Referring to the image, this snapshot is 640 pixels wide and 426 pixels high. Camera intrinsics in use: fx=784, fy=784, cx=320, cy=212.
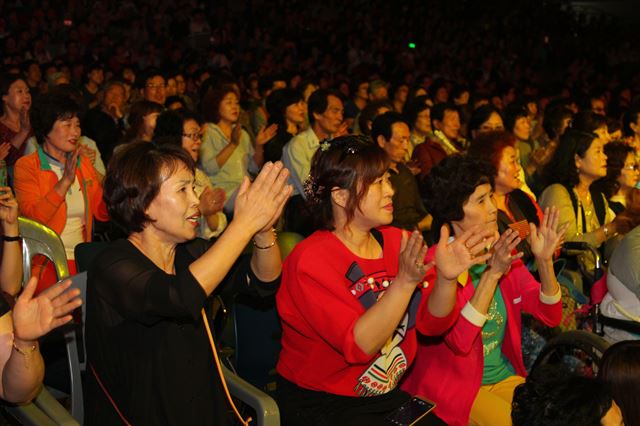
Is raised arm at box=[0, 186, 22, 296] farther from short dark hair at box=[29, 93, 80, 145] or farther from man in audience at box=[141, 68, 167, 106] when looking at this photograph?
man in audience at box=[141, 68, 167, 106]

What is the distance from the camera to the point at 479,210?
3.04m

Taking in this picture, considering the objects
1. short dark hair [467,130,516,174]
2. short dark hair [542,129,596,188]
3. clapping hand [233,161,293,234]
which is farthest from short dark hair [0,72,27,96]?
clapping hand [233,161,293,234]

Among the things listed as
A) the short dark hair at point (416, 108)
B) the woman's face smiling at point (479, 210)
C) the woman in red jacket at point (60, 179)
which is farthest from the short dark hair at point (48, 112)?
the short dark hair at point (416, 108)

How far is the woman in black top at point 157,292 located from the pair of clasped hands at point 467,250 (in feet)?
1.29

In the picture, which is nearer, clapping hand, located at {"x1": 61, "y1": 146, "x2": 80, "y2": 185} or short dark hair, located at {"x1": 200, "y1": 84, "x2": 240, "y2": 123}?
clapping hand, located at {"x1": 61, "y1": 146, "x2": 80, "y2": 185}

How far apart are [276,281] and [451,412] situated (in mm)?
836

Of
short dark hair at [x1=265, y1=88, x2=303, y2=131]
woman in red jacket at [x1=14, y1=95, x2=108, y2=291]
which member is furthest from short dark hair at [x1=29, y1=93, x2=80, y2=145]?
short dark hair at [x1=265, y1=88, x2=303, y2=131]

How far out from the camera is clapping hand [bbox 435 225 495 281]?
2357 millimetres

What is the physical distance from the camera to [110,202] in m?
2.23

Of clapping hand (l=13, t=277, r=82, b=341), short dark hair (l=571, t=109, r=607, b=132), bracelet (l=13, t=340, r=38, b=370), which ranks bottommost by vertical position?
short dark hair (l=571, t=109, r=607, b=132)

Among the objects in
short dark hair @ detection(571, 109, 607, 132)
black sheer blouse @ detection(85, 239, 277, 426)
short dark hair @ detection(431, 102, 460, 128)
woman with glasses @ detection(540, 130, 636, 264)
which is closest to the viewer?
black sheer blouse @ detection(85, 239, 277, 426)

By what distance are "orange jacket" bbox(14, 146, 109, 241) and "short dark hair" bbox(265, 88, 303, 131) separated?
2.61 m

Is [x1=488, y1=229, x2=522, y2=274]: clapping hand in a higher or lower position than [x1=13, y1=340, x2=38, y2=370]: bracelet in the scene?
lower

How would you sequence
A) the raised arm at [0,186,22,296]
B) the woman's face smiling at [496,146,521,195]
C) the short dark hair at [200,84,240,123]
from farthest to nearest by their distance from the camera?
the short dark hair at [200,84,240,123] → the woman's face smiling at [496,146,521,195] → the raised arm at [0,186,22,296]
